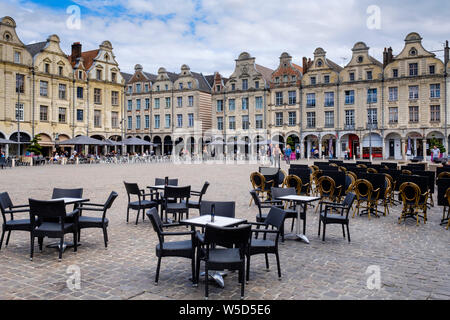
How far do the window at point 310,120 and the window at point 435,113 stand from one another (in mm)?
12380

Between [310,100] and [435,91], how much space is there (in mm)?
13181

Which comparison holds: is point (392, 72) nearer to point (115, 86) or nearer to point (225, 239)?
point (115, 86)

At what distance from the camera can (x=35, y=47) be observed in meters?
42.9

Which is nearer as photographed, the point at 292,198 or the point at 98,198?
the point at 292,198

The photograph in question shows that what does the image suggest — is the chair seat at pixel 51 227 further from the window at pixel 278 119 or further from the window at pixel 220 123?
the window at pixel 220 123

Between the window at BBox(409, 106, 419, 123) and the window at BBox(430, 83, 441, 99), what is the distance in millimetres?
1956

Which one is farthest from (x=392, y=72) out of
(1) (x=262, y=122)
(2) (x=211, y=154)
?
(2) (x=211, y=154)

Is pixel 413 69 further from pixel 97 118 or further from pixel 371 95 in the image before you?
pixel 97 118

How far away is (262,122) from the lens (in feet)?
161

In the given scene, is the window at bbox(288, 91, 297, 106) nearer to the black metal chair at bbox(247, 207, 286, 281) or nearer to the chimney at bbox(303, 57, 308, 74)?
the chimney at bbox(303, 57, 308, 74)

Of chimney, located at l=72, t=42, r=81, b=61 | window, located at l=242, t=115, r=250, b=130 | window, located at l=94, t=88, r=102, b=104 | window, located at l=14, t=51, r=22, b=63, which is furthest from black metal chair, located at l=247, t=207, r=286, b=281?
chimney, located at l=72, t=42, r=81, b=61

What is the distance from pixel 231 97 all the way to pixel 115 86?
15.0 meters

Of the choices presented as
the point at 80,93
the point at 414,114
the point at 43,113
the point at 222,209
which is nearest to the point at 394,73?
the point at 414,114

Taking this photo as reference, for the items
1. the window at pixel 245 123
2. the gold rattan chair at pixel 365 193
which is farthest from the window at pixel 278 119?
the gold rattan chair at pixel 365 193
